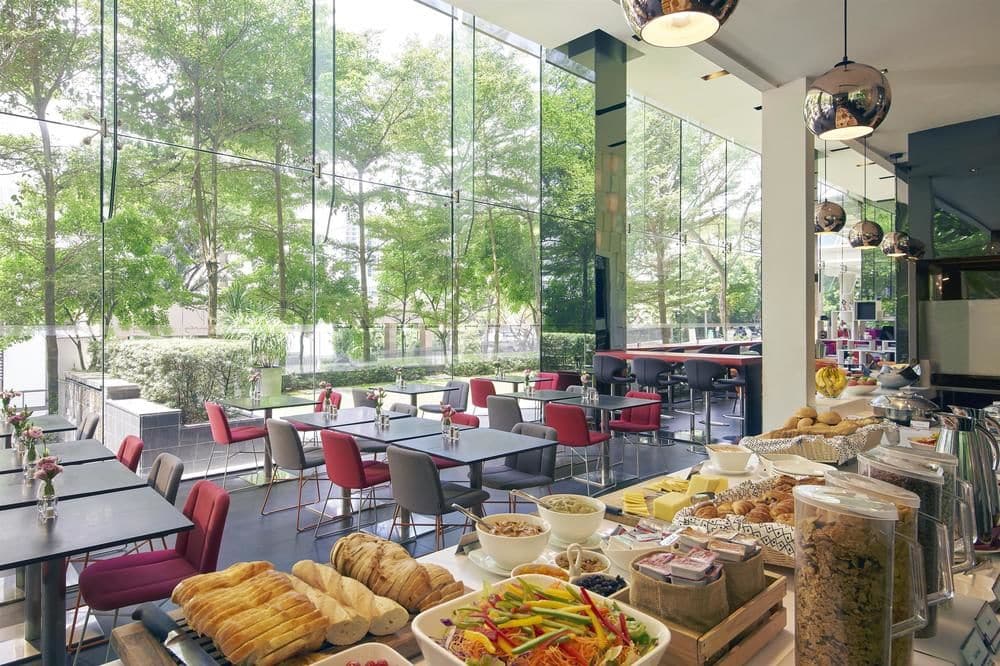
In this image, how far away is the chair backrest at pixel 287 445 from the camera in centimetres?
450

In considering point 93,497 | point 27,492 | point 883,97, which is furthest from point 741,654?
point 27,492

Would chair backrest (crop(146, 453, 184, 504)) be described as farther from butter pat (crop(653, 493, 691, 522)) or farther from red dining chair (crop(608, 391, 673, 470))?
red dining chair (crop(608, 391, 673, 470))

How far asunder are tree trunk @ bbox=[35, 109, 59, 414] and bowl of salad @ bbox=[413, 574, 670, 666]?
577 centimetres

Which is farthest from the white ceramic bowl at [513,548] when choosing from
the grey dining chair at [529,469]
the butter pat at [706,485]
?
the grey dining chair at [529,469]

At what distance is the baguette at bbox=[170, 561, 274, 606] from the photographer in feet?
3.15

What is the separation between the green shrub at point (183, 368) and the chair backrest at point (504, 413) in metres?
2.83

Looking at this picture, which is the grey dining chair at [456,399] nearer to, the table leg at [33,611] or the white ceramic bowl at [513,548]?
the table leg at [33,611]

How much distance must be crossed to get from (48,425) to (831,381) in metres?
5.69

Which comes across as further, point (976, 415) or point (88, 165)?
point (88, 165)

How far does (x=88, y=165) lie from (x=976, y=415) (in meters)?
6.42

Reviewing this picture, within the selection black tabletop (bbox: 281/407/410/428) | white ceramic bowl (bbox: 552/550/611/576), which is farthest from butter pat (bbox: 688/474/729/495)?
black tabletop (bbox: 281/407/410/428)

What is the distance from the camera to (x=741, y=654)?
904 mm

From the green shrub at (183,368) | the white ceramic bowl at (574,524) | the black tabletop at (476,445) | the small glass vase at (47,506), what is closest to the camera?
the white ceramic bowl at (574,524)

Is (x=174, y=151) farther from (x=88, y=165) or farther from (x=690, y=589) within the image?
(x=690, y=589)
